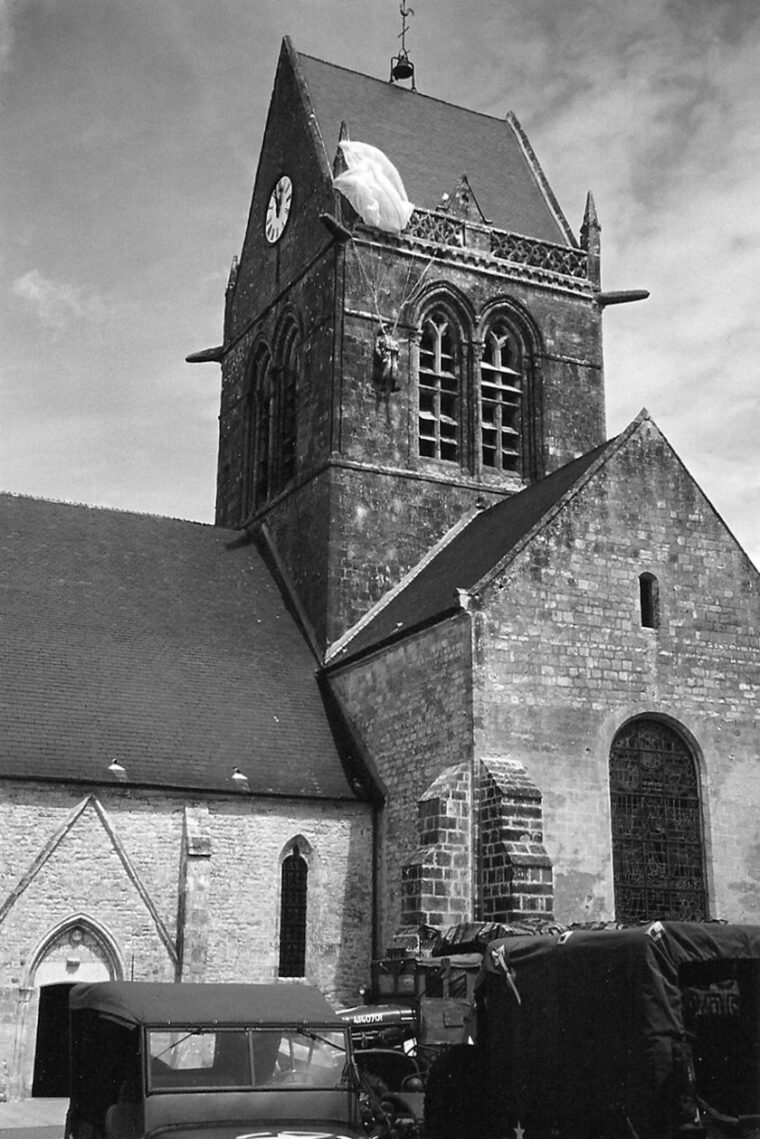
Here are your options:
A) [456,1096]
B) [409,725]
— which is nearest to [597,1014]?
[456,1096]

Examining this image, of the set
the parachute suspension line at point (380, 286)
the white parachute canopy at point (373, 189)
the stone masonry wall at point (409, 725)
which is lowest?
the stone masonry wall at point (409, 725)

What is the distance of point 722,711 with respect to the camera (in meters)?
19.2

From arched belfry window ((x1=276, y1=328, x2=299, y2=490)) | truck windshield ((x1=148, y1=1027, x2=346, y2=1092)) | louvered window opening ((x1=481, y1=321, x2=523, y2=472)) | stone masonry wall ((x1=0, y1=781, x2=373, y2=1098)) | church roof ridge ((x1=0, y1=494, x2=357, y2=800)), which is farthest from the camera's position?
arched belfry window ((x1=276, y1=328, x2=299, y2=490))

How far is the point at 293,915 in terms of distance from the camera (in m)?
19.0

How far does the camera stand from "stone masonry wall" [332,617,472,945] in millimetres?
18156

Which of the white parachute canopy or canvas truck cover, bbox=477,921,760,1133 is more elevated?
the white parachute canopy

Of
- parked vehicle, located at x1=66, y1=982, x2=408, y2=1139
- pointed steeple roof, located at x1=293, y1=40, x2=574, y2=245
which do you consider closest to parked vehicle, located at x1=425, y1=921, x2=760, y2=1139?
parked vehicle, located at x1=66, y1=982, x2=408, y2=1139

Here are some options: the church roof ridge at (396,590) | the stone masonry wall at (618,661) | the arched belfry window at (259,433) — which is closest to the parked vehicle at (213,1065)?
the stone masonry wall at (618,661)

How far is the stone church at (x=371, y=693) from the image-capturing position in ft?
57.6

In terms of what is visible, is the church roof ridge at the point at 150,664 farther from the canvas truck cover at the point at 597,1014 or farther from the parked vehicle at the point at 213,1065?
Result: the parked vehicle at the point at 213,1065

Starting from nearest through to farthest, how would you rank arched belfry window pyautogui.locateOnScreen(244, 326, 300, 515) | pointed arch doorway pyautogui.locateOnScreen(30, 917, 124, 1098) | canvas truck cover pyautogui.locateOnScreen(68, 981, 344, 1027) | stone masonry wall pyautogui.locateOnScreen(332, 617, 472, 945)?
canvas truck cover pyautogui.locateOnScreen(68, 981, 344, 1027)
pointed arch doorway pyautogui.locateOnScreen(30, 917, 124, 1098)
stone masonry wall pyautogui.locateOnScreen(332, 617, 472, 945)
arched belfry window pyautogui.locateOnScreen(244, 326, 300, 515)

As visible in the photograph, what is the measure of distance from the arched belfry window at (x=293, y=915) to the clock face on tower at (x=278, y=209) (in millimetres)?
13769

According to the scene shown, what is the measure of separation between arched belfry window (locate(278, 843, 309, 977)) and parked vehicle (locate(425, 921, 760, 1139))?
29.0ft

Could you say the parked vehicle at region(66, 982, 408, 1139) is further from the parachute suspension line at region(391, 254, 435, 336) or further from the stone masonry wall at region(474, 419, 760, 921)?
the parachute suspension line at region(391, 254, 435, 336)
